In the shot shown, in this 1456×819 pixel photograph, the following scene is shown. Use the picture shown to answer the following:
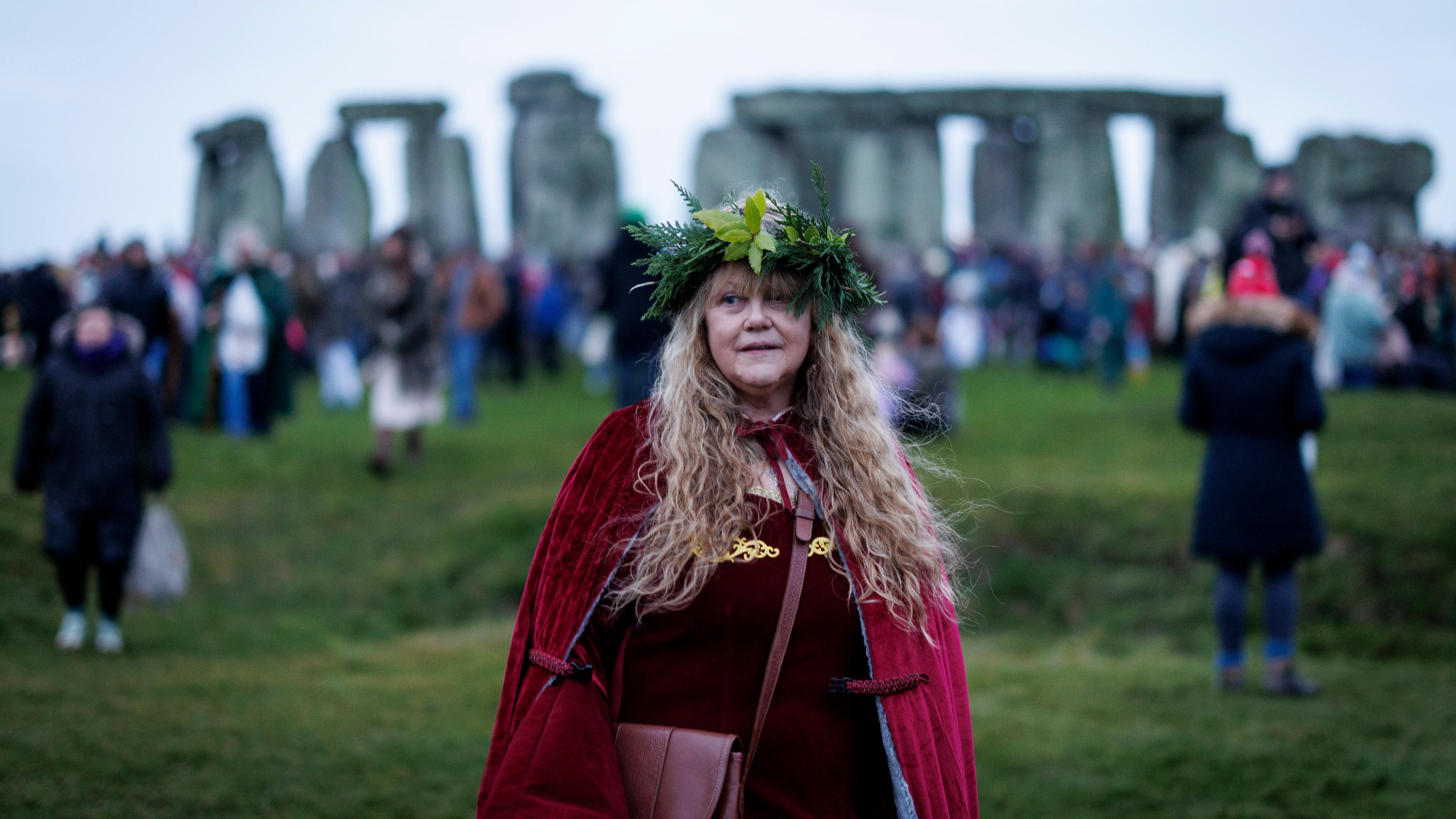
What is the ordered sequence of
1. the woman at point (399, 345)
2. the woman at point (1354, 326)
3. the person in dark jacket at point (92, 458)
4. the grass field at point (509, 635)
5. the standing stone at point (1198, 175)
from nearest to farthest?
the grass field at point (509, 635), the person in dark jacket at point (92, 458), the woman at point (399, 345), the woman at point (1354, 326), the standing stone at point (1198, 175)

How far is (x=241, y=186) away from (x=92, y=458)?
29003mm

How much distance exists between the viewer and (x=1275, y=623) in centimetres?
720

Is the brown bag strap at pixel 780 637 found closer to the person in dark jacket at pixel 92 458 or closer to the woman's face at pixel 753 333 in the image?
the woman's face at pixel 753 333

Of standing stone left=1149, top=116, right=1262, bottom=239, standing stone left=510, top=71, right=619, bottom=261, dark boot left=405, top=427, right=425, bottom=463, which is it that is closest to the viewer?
dark boot left=405, top=427, right=425, bottom=463

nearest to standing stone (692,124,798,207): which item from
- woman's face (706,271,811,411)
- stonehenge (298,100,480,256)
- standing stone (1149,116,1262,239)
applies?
stonehenge (298,100,480,256)

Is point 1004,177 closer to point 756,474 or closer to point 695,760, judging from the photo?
point 756,474

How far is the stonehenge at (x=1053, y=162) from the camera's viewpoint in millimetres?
35406

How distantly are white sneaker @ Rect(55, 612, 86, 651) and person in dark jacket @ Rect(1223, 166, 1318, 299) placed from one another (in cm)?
837

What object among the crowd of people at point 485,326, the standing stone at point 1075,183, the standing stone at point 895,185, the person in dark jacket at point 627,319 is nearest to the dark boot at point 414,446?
the crowd of people at point 485,326

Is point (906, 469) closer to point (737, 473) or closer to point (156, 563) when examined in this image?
point (737, 473)

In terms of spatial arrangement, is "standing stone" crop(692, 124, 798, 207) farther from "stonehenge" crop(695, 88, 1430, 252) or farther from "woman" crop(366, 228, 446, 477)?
"woman" crop(366, 228, 446, 477)

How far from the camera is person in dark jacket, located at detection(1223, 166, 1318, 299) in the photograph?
10875mm

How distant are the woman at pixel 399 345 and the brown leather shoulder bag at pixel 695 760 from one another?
33.4 feet

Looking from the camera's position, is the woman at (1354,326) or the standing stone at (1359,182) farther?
the standing stone at (1359,182)
